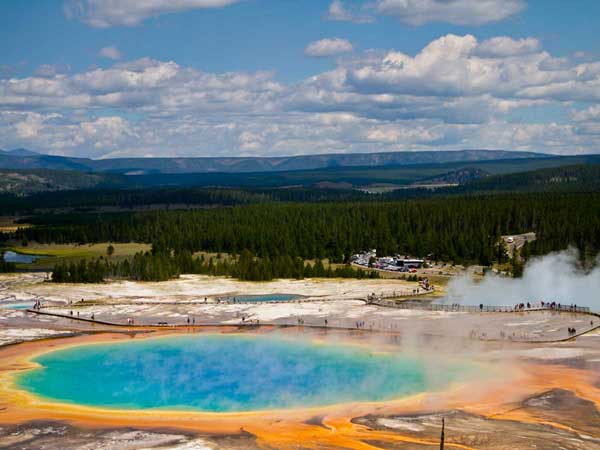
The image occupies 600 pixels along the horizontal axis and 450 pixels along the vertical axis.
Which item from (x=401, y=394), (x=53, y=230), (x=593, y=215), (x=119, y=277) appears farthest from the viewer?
(x=53, y=230)

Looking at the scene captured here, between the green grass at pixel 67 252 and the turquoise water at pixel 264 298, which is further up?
the green grass at pixel 67 252

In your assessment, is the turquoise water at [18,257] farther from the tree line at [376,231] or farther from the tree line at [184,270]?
the tree line at [184,270]

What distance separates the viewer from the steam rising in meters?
75.4

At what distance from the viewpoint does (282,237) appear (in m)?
119

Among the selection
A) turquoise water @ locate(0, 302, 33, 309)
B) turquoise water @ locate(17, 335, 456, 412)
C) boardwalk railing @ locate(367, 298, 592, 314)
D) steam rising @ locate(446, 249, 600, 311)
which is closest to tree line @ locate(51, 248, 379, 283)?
turquoise water @ locate(0, 302, 33, 309)

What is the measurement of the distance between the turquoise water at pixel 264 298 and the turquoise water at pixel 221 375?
792 inches

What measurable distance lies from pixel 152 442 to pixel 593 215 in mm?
93512

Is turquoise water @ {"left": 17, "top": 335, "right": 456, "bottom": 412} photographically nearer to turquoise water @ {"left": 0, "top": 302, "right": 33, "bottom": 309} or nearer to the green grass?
turquoise water @ {"left": 0, "top": 302, "right": 33, "bottom": 309}

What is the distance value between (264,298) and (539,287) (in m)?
28.5

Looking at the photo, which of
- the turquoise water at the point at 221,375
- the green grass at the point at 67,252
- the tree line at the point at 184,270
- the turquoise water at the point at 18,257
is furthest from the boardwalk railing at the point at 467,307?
the turquoise water at the point at 18,257

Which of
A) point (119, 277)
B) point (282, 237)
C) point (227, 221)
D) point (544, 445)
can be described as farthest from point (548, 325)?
point (227, 221)

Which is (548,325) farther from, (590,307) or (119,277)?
(119,277)

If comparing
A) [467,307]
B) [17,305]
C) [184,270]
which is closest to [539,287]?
[467,307]

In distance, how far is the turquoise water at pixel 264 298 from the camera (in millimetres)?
80781
